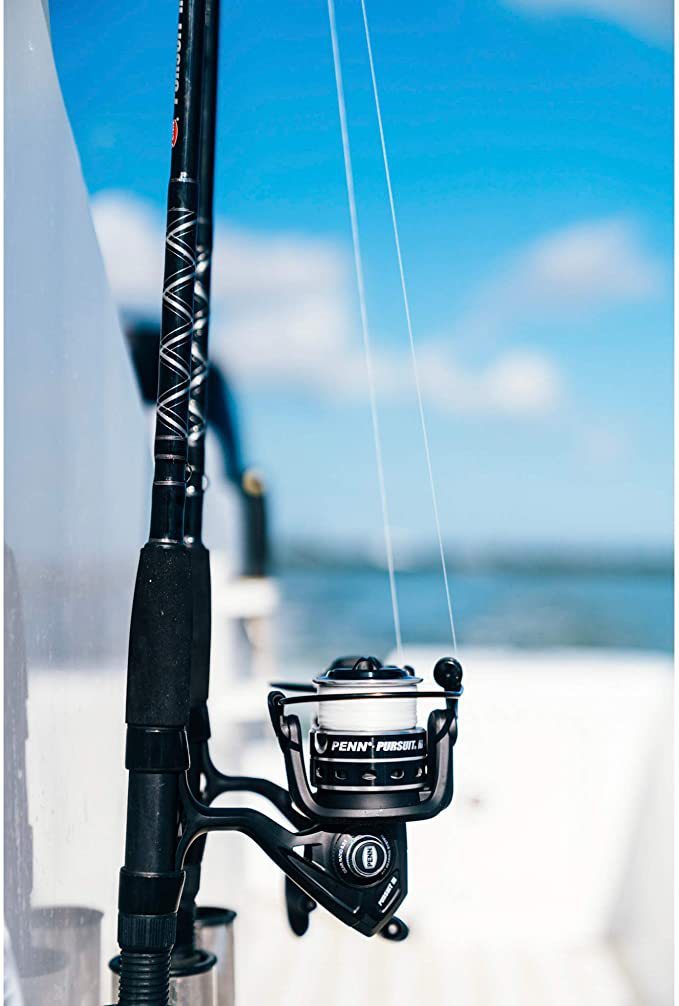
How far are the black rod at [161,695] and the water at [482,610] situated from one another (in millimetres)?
10030

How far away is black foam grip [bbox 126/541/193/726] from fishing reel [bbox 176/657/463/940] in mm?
72

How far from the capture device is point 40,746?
100cm

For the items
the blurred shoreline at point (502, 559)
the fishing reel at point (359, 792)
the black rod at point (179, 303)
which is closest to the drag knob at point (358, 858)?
the fishing reel at point (359, 792)

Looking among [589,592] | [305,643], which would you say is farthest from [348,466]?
[589,592]

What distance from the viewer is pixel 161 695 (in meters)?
0.92

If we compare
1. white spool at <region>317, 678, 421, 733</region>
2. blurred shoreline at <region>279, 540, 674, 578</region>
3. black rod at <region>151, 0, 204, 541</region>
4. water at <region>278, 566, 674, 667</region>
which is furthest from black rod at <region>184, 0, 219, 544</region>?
blurred shoreline at <region>279, 540, 674, 578</region>

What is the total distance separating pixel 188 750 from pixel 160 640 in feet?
0.39

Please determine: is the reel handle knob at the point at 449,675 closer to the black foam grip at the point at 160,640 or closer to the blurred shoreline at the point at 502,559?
the black foam grip at the point at 160,640

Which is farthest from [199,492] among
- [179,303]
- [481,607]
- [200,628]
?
[481,607]

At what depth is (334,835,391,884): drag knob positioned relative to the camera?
38.1 inches

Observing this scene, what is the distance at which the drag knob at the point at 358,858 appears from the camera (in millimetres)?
968

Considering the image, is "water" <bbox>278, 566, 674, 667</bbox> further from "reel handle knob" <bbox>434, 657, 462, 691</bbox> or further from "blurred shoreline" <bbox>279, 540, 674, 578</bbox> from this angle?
"reel handle knob" <bbox>434, 657, 462, 691</bbox>

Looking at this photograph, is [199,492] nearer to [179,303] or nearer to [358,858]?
[179,303]

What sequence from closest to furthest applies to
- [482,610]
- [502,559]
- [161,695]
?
[161,695] → [482,610] → [502,559]
